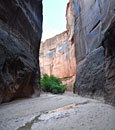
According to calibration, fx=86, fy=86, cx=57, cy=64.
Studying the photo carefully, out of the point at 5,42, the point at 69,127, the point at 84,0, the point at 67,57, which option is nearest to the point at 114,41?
the point at 69,127

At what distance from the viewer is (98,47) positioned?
462 cm

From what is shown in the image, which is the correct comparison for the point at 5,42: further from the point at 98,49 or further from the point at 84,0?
the point at 84,0

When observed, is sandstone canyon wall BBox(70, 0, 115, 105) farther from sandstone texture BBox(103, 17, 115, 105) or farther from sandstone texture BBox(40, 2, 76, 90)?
sandstone texture BBox(40, 2, 76, 90)

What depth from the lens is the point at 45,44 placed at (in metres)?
24.7

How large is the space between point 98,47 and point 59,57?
52.7 feet

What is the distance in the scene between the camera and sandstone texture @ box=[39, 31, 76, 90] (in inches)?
692

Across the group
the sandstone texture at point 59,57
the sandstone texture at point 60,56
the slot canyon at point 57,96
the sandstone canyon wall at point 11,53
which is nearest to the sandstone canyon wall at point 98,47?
the slot canyon at point 57,96

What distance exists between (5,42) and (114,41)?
360 centimetres

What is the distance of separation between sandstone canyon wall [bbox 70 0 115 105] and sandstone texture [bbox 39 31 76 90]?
10.1 meters

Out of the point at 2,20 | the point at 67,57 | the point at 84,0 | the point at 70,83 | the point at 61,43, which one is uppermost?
the point at 61,43

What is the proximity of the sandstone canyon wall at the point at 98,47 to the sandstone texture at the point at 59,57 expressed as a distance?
10.1 m

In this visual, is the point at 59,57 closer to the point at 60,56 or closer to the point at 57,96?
the point at 60,56

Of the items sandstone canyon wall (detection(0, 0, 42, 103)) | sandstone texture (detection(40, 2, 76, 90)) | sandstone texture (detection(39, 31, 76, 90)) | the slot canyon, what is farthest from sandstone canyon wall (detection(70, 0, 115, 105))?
sandstone texture (detection(39, 31, 76, 90))

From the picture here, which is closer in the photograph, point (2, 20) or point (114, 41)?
point (114, 41)
